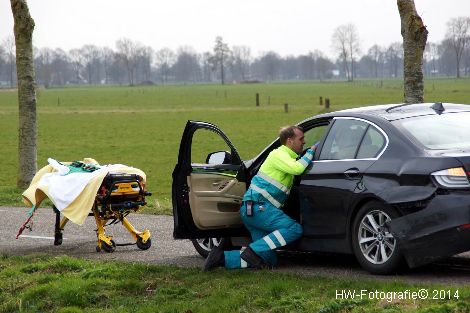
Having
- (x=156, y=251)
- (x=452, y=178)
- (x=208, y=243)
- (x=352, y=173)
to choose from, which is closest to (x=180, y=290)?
(x=352, y=173)

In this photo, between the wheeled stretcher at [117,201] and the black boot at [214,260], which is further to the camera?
the wheeled stretcher at [117,201]

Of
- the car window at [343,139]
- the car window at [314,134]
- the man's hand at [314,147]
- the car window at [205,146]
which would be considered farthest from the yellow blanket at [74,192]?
the car window at [205,146]

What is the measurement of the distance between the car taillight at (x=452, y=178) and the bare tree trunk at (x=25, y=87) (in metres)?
12.7

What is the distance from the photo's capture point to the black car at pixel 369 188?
7492 mm

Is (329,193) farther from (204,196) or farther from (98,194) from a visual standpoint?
(98,194)

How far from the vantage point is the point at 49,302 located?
809cm

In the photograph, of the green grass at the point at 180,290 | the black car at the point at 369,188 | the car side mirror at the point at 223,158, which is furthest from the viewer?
the car side mirror at the point at 223,158

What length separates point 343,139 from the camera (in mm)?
8805

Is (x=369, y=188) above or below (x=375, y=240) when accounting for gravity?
above

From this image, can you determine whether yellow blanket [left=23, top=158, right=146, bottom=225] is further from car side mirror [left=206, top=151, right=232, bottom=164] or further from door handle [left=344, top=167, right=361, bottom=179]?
door handle [left=344, top=167, right=361, bottom=179]

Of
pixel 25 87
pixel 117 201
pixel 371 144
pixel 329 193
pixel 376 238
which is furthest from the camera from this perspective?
pixel 25 87

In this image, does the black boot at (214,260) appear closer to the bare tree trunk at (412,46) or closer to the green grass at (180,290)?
the green grass at (180,290)

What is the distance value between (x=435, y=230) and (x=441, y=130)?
1.19 meters

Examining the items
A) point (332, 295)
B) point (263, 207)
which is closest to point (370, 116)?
point (263, 207)
